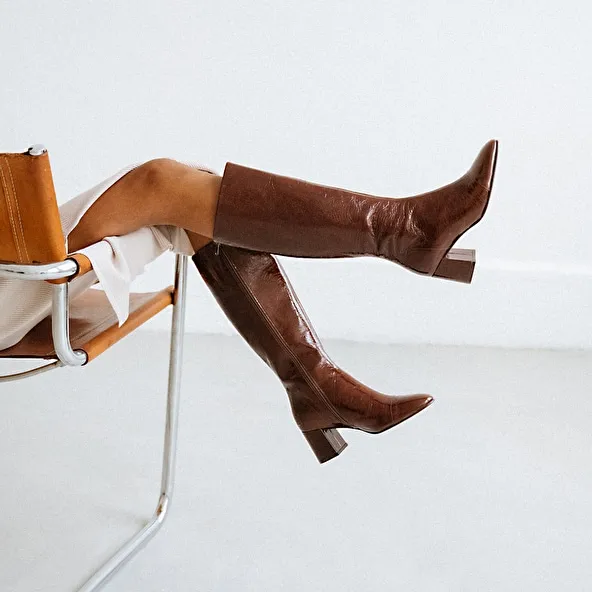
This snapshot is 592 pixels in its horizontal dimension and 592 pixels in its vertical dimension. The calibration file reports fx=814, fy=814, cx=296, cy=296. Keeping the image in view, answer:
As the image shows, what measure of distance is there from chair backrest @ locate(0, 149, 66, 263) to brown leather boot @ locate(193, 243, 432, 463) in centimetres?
41

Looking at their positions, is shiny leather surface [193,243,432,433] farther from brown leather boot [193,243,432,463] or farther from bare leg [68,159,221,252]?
bare leg [68,159,221,252]

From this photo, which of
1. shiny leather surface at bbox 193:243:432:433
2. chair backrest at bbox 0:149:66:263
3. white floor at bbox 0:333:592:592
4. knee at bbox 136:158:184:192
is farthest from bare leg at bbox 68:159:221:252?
white floor at bbox 0:333:592:592

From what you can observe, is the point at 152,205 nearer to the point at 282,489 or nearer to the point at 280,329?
the point at 280,329

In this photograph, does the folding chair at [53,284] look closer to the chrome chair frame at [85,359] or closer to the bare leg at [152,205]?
the chrome chair frame at [85,359]

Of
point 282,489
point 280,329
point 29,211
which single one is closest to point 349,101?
point 282,489

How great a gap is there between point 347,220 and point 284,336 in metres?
0.27

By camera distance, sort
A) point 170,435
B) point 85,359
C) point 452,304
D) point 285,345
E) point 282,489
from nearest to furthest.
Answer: point 85,359, point 285,345, point 170,435, point 282,489, point 452,304

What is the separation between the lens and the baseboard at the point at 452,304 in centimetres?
333

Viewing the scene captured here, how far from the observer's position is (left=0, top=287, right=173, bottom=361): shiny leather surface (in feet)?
4.14

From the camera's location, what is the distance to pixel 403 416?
1357 millimetres

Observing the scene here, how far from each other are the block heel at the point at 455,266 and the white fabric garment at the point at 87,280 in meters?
0.49

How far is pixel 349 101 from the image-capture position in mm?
3180

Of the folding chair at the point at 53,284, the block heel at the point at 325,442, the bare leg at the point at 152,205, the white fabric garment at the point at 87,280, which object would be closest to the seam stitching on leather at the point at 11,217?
the folding chair at the point at 53,284

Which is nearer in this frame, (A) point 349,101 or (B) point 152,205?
(B) point 152,205
